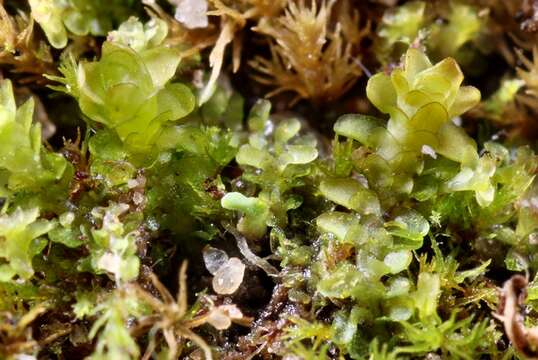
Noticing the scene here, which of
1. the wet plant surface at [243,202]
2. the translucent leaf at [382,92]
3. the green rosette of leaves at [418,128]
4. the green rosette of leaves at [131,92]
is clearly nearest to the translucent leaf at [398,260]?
the wet plant surface at [243,202]

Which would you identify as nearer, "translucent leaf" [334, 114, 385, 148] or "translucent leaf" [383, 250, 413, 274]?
"translucent leaf" [383, 250, 413, 274]

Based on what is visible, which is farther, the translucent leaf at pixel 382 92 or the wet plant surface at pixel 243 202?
the translucent leaf at pixel 382 92

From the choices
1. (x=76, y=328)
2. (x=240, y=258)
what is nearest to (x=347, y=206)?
(x=240, y=258)

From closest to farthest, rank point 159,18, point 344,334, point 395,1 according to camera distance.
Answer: point 344,334, point 159,18, point 395,1

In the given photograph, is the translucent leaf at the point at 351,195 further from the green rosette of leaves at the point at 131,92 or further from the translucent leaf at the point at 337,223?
the green rosette of leaves at the point at 131,92

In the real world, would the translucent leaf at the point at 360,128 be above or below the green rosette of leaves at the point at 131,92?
below

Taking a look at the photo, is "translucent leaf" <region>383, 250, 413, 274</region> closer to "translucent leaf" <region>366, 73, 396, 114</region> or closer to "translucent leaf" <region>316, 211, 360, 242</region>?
"translucent leaf" <region>316, 211, 360, 242</region>

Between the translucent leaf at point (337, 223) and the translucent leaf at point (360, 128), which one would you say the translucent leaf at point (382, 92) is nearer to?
the translucent leaf at point (360, 128)

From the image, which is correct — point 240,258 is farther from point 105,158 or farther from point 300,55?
point 300,55

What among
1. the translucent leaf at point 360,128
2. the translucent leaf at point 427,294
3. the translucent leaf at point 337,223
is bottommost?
the translucent leaf at point 427,294

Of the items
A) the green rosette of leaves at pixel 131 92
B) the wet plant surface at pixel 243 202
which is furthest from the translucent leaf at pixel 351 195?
the green rosette of leaves at pixel 131 92

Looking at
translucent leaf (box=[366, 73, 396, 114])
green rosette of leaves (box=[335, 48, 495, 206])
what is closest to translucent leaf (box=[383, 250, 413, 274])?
green rosette of leaves (box=[335, 48, 495, 206])
